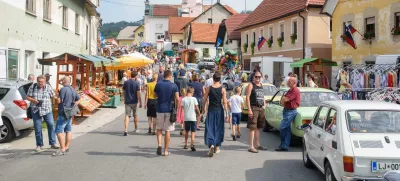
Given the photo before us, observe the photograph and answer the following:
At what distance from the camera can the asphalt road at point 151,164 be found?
296 inches

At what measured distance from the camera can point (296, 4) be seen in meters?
31.5

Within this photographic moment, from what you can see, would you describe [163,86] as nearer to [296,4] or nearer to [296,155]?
[296,155]

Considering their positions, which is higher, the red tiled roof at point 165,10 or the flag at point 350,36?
the red tiled roof at point 165,10

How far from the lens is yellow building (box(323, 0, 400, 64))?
67.9 ft

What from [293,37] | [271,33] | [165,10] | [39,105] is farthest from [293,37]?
[165,10]

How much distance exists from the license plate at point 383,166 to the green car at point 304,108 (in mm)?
4212

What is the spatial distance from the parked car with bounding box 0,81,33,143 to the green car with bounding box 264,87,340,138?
21.6 ft

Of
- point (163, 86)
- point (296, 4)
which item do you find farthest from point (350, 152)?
point (296, 4)

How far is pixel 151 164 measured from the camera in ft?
27.8

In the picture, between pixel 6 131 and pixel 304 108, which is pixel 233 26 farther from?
pixel 6 131

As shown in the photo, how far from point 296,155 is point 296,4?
23742 mm

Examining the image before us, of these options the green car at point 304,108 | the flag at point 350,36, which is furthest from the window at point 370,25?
the green car at point 304,108

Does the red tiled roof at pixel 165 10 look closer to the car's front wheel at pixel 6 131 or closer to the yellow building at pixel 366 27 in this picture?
the yellow building at pixel 366 27

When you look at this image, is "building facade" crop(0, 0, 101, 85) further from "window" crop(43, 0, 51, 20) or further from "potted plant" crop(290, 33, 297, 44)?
"potted plant" crop(290, 33, 297, 44)
